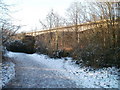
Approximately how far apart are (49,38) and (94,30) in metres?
8.00

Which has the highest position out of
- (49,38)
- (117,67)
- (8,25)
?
(8,25)

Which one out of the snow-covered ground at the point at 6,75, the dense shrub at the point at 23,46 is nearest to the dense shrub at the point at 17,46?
the dense shrub at the point at 23,46

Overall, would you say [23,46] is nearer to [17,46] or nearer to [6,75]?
[17,46]

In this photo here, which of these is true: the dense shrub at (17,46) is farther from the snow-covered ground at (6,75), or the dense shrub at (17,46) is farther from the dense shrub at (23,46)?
the snow-covered ground at (6,75)

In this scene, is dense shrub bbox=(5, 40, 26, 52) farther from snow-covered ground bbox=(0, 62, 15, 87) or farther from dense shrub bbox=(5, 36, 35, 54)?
snow-covered ground bbox=(0, 62, 15, 87)

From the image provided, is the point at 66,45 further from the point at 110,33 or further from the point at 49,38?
the point at 110,33

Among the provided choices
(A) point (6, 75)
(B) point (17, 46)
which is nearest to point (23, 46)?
(B) point (17, 46)

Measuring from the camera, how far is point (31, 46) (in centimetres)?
1967

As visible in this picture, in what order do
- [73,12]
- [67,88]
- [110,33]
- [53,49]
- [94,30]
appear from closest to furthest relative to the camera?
[67,88] → [110,33] → [94,30] → [53,49] → [73,12]

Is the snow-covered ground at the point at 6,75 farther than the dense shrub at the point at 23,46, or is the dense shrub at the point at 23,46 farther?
the dense shrub at the point at 23,46

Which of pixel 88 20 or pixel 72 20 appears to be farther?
pixel 72 20

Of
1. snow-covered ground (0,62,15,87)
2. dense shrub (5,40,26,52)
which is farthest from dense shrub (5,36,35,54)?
snow-covered ground (0,62,15,87)

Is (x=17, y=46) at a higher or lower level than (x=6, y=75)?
higher

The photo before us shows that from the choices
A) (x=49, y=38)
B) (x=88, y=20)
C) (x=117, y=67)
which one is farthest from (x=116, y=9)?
(x=49, y=38)
